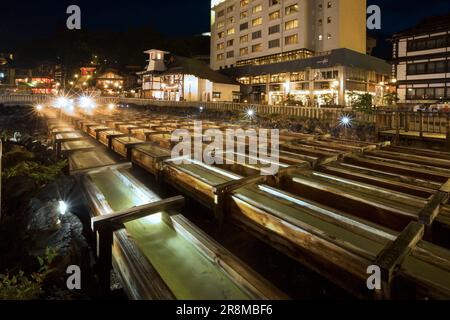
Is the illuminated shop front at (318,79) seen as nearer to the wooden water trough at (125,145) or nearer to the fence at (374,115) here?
the fence at (374,115)

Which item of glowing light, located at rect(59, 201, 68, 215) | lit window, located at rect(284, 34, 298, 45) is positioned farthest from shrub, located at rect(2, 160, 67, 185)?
lit window, located at rect(284, 34, 298, 45)

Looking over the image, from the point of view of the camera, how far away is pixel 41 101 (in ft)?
130

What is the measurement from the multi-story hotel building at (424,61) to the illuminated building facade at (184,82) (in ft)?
82.0

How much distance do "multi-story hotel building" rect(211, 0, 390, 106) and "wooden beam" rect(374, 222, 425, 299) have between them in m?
37.9

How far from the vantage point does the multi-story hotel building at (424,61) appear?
31.3 meters

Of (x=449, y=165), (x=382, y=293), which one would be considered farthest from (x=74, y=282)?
(x=449, y=165)

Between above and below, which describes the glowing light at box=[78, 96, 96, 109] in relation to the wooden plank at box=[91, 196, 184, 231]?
above

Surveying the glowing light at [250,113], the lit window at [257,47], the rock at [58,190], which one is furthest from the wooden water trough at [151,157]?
the lit window at [257,47]

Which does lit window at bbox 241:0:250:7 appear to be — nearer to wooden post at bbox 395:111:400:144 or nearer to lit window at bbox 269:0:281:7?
lit window at bbox 269:0:281:7

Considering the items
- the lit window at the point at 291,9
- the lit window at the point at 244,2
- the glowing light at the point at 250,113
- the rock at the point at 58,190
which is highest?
the lit window at the point at 244,2

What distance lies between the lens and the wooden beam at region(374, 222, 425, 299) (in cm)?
354
